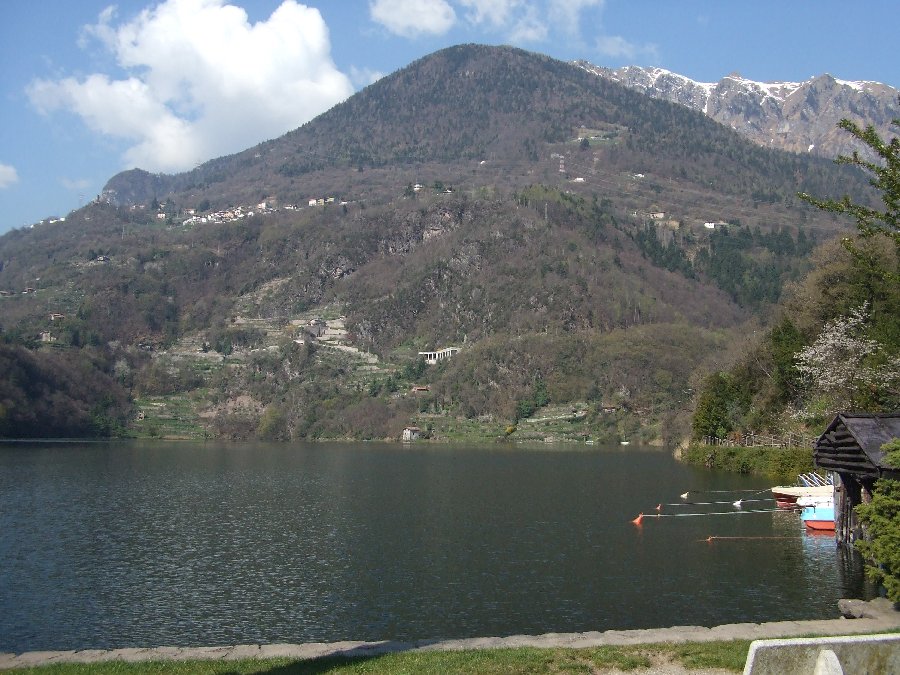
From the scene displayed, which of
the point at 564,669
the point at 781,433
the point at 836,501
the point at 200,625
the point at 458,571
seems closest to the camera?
the point at 564,669

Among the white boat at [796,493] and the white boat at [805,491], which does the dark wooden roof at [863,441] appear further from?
the white boat at [796,493]

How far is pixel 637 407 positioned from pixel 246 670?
15446 cm

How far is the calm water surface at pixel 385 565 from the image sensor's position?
2450 centimetres

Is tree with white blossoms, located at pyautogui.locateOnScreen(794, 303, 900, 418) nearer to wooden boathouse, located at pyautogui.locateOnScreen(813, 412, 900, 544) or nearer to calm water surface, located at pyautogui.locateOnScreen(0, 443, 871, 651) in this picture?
calm water surface, located at pyautogui.locateOnScreen(0, 443, 871, 651)

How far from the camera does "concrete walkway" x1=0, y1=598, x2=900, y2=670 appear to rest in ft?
56.7

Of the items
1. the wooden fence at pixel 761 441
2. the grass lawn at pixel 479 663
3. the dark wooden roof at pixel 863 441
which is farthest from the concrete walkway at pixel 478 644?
the wooden fence at pixel 761 441

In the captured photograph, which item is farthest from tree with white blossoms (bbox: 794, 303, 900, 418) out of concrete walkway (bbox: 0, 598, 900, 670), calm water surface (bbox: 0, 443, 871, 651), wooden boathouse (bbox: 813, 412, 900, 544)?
concrete walkway (bbox: 0, 598, 900, 670)

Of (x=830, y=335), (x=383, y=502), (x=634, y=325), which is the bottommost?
(x=383, y=502)

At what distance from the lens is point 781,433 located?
71.7 metres

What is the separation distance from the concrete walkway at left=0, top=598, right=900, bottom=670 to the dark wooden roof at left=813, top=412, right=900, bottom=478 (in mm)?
7508

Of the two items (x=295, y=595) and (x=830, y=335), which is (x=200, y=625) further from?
(x=830, y=335)

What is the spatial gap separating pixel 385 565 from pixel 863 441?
18482 millimetres

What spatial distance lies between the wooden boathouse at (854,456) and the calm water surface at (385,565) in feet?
5.69

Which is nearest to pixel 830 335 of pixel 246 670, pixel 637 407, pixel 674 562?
pixel 674 562
